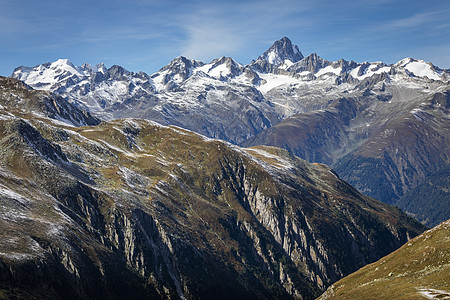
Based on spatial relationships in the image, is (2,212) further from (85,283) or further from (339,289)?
(339,289)

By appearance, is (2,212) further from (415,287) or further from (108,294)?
(415,287)

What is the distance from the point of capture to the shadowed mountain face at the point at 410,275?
107 metres

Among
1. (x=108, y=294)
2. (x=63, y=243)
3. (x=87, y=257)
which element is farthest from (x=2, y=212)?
(x=108, y=294)

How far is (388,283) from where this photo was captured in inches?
4980

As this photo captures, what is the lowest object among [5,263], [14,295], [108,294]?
[108,294]

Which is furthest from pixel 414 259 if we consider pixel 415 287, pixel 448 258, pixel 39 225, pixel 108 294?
pixel 39 225

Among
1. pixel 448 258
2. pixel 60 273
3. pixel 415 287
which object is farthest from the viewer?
pixel 60 273

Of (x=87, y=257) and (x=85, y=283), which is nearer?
(x=85, y=283)

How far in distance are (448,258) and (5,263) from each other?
144m

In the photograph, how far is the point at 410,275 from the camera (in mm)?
125688

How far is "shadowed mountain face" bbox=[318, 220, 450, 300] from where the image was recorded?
107 m

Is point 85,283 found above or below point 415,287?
above

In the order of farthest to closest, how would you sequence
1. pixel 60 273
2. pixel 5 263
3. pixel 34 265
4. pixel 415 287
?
pixel 60 273
pixel 34 265
pixel 5 263
pixel 415 287

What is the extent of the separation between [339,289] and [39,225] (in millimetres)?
126832
